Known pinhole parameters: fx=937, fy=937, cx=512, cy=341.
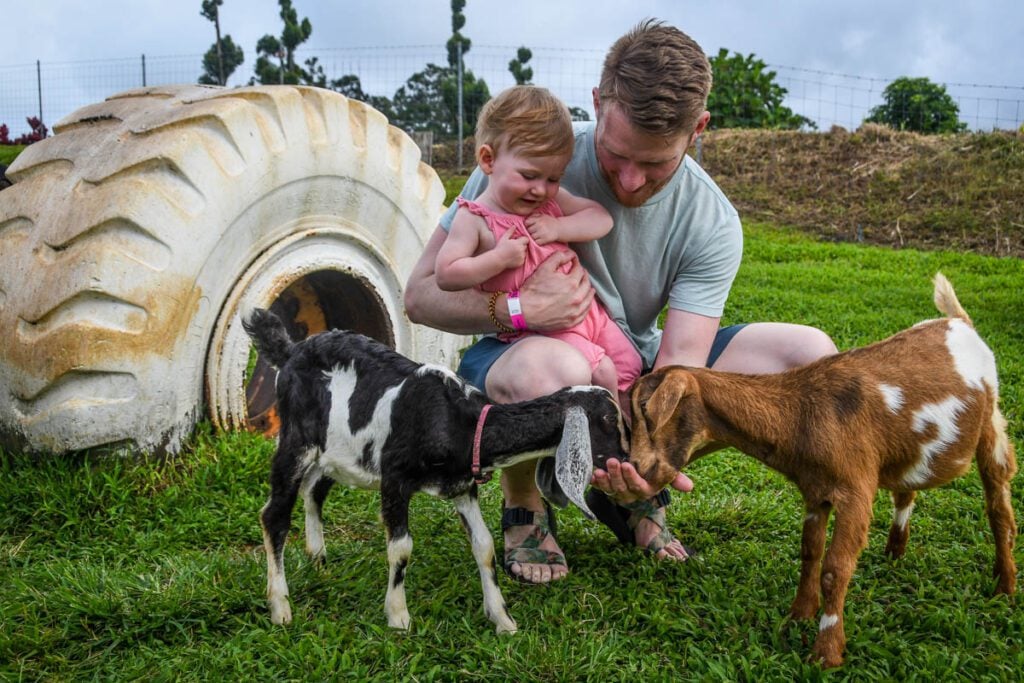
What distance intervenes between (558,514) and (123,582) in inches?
82.1

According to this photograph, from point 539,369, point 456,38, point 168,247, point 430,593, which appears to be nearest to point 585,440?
point 539,369

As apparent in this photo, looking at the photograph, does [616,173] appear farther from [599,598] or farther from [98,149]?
[98,149]

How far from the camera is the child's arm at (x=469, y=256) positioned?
3.71 meters

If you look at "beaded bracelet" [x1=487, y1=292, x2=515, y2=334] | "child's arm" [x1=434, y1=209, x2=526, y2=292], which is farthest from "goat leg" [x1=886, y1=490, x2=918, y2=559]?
"child's arm" [x1=434, y1=209, x2=526, y2=292]

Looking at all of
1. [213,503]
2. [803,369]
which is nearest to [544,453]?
[803,369]

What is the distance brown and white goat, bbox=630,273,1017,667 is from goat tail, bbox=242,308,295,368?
1.61 metres

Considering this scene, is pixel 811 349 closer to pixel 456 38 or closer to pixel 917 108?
pixel 456 38

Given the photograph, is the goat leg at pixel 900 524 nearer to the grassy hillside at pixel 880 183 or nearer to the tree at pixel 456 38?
the grassy hillside at pixel 880 183

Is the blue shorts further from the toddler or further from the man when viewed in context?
the toddler

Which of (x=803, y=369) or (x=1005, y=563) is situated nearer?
(x=803, y=369)

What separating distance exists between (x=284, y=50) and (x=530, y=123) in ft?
60.2

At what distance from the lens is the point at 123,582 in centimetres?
381

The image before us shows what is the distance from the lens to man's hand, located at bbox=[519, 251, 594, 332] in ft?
12.4

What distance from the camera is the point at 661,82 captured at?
3471mm
